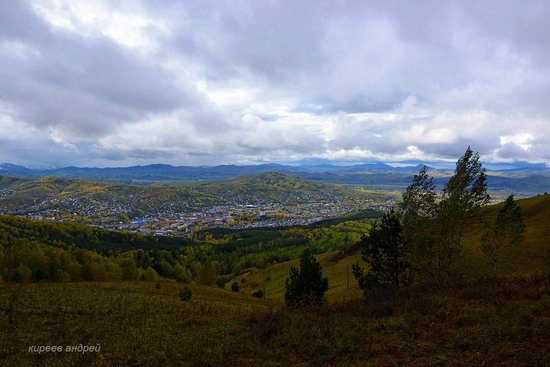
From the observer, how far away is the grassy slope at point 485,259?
1965 inches

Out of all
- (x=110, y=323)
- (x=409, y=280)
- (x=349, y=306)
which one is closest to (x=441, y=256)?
(x=409, y=280)

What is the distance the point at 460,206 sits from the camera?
116 feet

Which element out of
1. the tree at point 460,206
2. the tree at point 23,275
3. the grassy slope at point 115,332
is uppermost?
the tree at point 460,206

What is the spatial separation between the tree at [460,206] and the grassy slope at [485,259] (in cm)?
250

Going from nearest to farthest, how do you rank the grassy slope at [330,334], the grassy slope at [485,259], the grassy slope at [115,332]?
the grassy slope at [330,334]
the grassy slope at [115,332]
the grassy slope at [485,259]

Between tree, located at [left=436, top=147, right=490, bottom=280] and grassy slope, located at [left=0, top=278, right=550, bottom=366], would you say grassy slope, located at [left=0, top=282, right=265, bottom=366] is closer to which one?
grassy slope, located at [left=0, top=278, right=550, bottom=366]

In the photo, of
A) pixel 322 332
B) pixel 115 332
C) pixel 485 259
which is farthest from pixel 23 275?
pixel 485 259

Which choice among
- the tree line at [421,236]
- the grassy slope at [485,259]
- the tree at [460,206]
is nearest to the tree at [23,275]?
the grassy slope at [485,259]

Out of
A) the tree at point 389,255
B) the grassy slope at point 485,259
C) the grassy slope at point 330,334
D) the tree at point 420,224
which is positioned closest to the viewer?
the grassy slope at point 330,334

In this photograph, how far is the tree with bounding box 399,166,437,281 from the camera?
3400 centimetres

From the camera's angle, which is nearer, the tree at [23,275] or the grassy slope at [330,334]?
the grassy slope at [330,334]

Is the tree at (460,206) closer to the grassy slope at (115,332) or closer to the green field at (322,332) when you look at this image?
the green field at (322,332)

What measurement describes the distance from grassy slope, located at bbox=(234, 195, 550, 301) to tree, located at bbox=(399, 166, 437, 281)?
648 cm

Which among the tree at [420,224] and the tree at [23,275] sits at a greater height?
the tree at [420,224]
